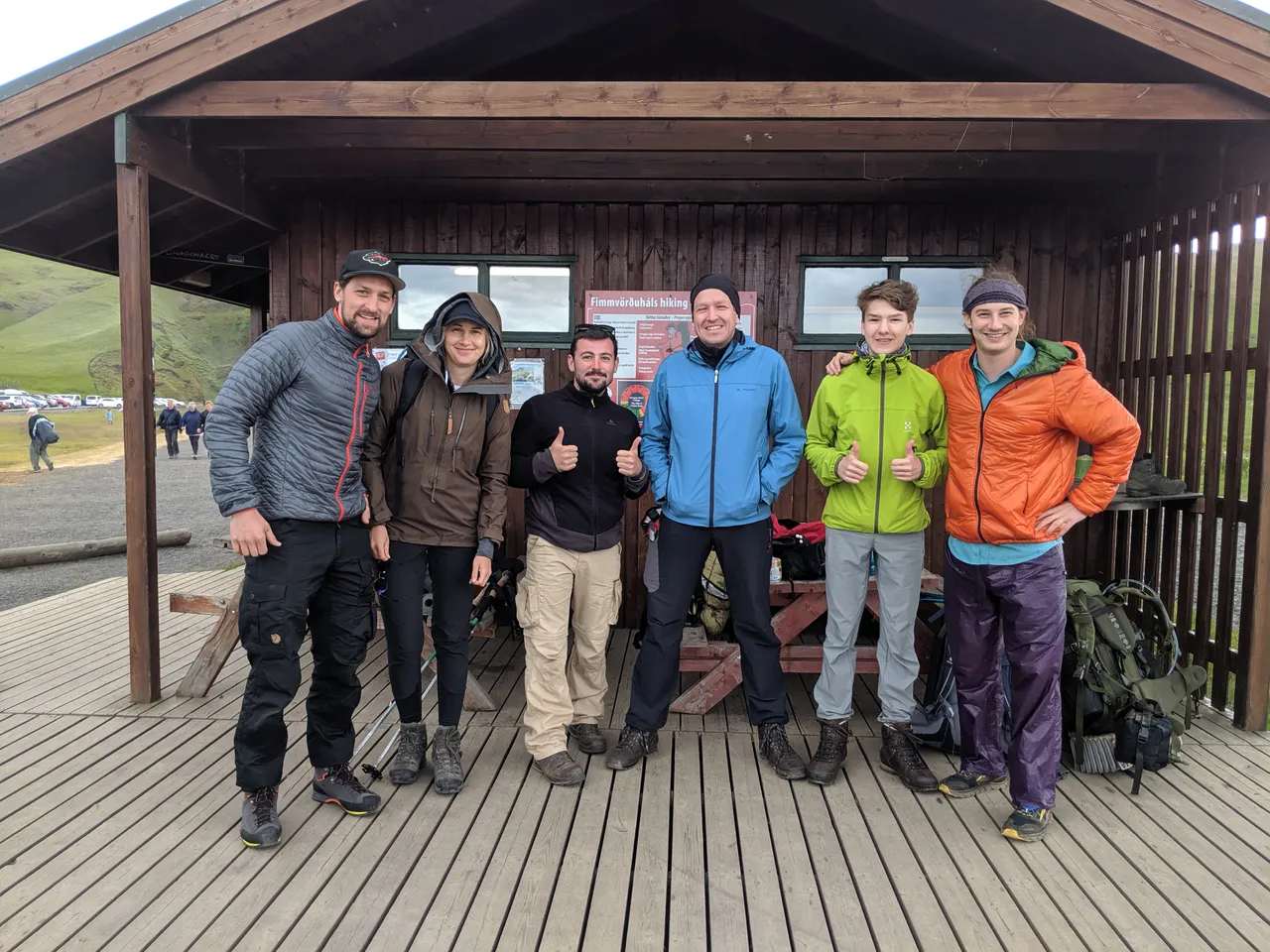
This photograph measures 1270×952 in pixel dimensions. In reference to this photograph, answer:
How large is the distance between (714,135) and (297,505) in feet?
9.72

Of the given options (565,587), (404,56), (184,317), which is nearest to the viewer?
(565,587)

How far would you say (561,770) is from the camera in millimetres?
3211

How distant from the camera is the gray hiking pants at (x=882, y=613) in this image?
3.24 metres

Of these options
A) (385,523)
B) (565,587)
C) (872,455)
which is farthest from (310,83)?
(872,455)

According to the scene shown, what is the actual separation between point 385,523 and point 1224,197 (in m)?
4.56

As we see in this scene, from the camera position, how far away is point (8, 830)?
2834mm

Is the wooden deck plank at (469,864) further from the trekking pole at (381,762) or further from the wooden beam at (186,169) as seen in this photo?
the wooden beam at (186,169)

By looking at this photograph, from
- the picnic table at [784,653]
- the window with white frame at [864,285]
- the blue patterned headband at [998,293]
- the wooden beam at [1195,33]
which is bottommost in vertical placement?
the picnic table at [784,653]

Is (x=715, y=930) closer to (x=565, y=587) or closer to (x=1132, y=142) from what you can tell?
(x=565, y=587)

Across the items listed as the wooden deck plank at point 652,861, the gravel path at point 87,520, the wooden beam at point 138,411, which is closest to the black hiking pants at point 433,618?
the wooden deck plank at point 652,861

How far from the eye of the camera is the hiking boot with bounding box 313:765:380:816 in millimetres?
2938

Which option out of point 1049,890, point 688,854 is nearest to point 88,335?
point 688,854

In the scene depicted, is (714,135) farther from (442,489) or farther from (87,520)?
(87,520)

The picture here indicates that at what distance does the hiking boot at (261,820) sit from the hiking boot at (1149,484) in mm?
4456
